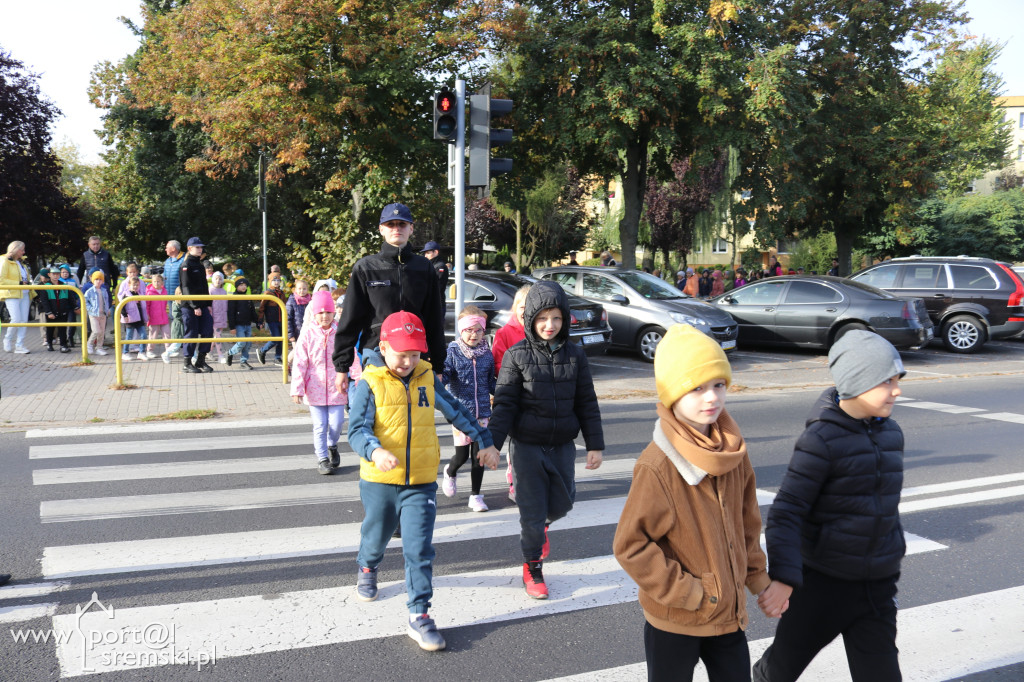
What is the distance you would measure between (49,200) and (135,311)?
1428 cm

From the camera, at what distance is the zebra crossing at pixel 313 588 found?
3701mm

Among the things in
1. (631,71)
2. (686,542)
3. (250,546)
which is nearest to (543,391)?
(686,542)

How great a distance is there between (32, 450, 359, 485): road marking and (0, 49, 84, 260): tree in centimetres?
2101

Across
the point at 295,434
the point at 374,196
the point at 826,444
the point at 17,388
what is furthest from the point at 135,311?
the point at 826,444

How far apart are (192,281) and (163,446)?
4925 mm

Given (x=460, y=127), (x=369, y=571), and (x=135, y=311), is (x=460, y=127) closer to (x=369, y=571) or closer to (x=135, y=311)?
(x=369, y=571)

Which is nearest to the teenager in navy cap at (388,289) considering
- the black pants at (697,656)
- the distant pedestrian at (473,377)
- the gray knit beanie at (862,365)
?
the distant pedestrian at (473,377)

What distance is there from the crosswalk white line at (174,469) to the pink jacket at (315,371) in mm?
714

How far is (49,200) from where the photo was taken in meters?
25.2

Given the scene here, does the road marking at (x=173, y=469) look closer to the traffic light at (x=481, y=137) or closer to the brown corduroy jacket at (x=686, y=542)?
the traffic light at (x=481, y=137)

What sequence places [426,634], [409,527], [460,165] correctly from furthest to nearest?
[460,165] < [409,527] < [426,634]

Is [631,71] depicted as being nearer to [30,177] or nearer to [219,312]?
[219,312]

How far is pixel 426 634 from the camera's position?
12.4 feet

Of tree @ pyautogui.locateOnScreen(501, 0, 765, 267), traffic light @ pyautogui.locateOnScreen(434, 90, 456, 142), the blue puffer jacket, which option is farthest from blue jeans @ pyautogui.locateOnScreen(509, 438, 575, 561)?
tree @ pyautogui.locateOnScreen(501, 0, 765, 267)
